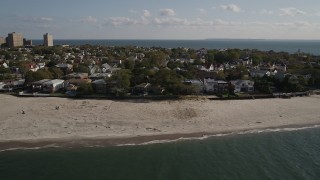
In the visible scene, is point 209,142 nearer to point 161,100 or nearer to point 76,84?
point 161,100

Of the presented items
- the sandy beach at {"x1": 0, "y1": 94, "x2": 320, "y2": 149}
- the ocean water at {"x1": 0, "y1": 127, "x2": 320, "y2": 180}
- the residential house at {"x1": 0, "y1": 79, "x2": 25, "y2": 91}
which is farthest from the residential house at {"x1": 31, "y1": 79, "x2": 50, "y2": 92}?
the ocean water at {"x1": 0, "y1": 127, "x2": 320, "y2": 180}

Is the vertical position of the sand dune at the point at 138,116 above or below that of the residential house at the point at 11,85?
below

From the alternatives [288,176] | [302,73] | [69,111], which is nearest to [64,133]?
[69,111]

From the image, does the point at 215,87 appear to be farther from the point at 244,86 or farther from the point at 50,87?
the point at 50,87

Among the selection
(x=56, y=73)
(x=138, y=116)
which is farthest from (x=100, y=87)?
Result: (x=56, y=73)

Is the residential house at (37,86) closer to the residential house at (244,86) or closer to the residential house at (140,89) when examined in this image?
the residential house at (140,89)

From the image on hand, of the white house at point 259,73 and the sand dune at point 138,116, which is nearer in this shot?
the sand dune at point 138,116

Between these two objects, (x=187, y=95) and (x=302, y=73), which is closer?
(x=187, y=95)

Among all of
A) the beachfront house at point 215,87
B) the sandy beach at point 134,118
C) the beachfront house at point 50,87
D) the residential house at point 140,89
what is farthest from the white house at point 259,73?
the beachfront house at point 50,87
